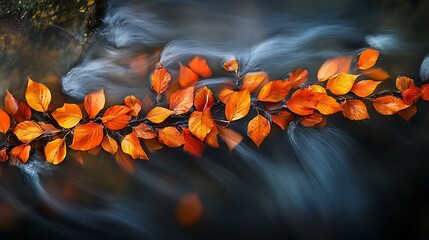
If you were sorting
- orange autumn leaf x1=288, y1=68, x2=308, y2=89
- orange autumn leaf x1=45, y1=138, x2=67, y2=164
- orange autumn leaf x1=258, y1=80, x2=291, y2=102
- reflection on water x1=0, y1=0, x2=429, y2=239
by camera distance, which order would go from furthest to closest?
orange autumn leaf x1=288, y1=68, x2=308, y2=89, orange autumn leaf x1=258, y1=80, x2=291, y2=102, orange autumn leaf x1=45, y1=138, x2=67, y2=164, reflection on water x1=0, y1=0, x2=429, y2=239

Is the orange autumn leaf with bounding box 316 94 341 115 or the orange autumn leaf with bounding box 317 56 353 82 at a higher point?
the orange autumn leaf with bounding box 317 56 353 82

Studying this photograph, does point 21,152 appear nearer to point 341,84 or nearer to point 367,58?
point 341,84

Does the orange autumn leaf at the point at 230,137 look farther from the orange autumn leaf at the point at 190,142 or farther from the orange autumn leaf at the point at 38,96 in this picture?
the orange autumn leaf at the point at 38,96

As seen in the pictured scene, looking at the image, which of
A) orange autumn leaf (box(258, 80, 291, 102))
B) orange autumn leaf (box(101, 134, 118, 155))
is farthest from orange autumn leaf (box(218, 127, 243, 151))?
orange autumn leaf (box(101, 134, 118, 155))

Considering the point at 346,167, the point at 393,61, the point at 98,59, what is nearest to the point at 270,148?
the point at 346,167

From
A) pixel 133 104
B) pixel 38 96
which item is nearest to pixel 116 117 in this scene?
pixel 133 104

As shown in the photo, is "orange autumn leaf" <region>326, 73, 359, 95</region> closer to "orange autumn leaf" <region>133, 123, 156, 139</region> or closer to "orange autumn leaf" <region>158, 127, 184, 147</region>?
"orange autumn leaf" <region>158, 127, 184, 147</region>
